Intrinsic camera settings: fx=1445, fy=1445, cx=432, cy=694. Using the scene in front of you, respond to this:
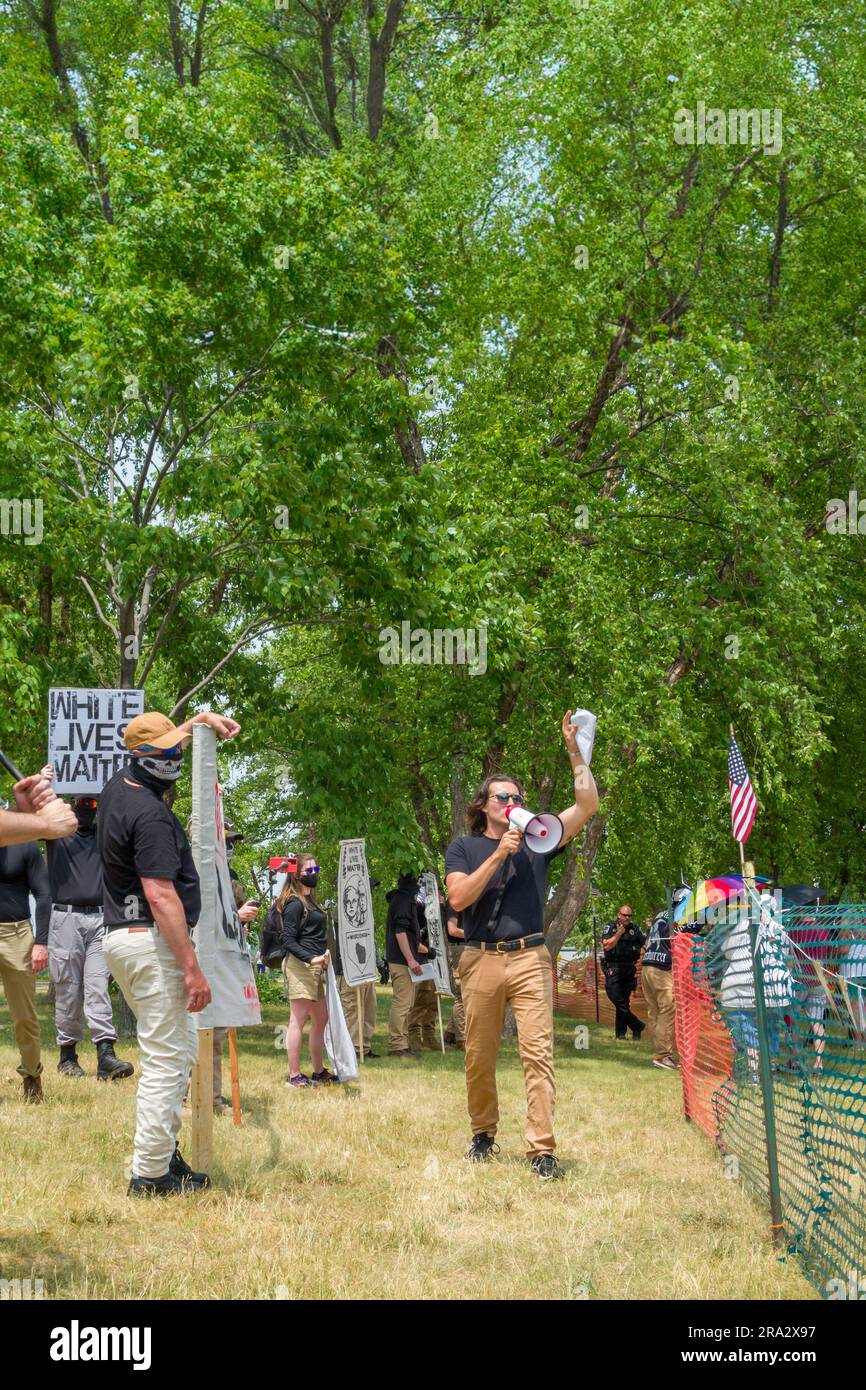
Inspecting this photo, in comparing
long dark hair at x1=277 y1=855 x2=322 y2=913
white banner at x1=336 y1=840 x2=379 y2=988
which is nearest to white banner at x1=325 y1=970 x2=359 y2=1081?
long dark hair at x1=277 y1=855 x2=322 y2=913

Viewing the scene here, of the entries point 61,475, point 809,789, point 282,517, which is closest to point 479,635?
point 282,517

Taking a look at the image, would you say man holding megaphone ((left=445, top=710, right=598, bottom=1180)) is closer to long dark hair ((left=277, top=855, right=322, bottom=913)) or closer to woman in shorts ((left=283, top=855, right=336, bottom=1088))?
woman in shorts ((left=283, top=855, right=336, bottom=1088))

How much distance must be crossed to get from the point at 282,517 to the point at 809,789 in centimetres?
1294

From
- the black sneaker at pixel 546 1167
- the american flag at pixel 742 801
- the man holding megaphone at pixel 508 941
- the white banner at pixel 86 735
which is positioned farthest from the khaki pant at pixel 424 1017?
the black sneaker at pixel 546 1167

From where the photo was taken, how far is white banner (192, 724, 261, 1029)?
742 cm

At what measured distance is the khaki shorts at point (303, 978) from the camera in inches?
464

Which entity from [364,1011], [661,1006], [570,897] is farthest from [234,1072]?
[570,897]

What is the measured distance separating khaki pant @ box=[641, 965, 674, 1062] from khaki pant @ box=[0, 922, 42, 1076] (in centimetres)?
892

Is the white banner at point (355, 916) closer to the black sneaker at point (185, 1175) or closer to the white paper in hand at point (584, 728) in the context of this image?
the black sneaker at point (185, 1175)

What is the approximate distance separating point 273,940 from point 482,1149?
559 centimetres

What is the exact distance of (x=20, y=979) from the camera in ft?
31.3

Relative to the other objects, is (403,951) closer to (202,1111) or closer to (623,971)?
(623,971)

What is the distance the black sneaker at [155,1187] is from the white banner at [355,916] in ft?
28.2

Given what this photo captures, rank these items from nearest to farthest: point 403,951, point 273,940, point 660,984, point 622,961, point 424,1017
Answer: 1. point 273,940
2. point 403,951
3. point 660,984
4. point 424,1017
5. point 622,961
